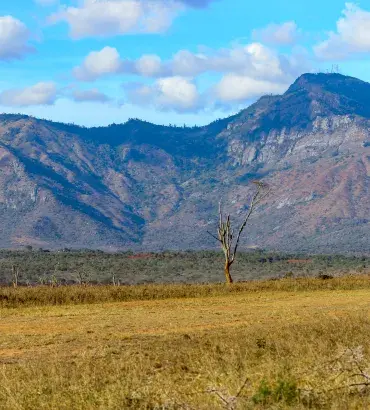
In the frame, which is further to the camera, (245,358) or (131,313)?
(131,313)

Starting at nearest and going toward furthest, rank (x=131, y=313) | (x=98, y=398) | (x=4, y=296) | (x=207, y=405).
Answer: (x=207, y=405) < (x=98, y=398) < (x=131, y=313) < (x=4, y=296)

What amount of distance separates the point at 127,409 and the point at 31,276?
276 ft

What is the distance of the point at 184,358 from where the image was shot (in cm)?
1544

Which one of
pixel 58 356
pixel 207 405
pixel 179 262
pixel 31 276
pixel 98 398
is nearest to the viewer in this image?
pixel 207 405

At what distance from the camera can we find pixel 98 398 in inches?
456

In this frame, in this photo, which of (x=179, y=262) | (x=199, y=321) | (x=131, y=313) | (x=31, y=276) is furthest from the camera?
(x=179, y=262)

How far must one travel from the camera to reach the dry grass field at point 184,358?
36.8 ft

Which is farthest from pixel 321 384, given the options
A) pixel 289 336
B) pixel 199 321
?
pixel 199 321

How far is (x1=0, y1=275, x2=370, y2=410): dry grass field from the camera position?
11.2 metres

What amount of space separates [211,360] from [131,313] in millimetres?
14416

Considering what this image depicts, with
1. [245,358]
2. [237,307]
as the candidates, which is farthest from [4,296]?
[245,358]

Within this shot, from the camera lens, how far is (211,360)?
14.4m

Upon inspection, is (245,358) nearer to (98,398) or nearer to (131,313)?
(98,398)

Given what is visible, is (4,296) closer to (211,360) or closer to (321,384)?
(211,360)
